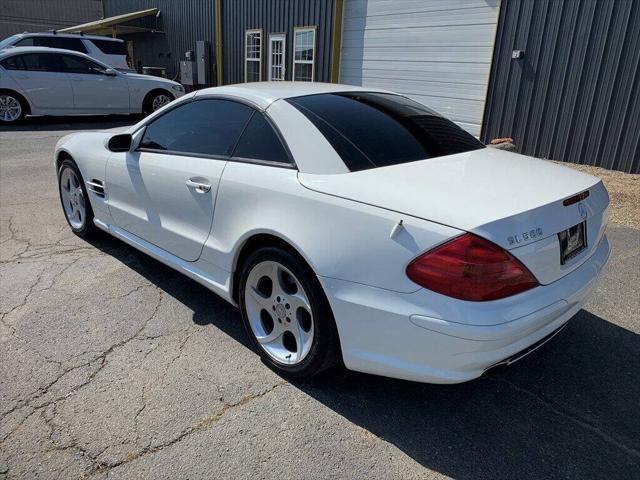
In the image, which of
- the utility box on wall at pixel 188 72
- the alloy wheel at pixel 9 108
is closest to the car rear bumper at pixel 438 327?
the alloy wheel at pixel 9 108

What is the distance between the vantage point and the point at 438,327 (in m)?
2.03

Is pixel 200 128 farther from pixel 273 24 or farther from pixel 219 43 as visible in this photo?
pixel 219 43

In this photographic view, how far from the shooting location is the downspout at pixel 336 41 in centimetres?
1248

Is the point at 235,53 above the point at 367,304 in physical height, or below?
above

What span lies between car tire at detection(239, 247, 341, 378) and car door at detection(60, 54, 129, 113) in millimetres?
11019

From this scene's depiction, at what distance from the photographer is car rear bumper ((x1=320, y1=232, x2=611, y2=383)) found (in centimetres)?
202

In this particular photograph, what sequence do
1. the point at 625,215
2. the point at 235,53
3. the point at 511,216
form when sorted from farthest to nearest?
1. the point at 235,53
2. the point at 625,215
3. the point at 511,216

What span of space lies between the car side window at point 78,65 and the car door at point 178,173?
9.43 m

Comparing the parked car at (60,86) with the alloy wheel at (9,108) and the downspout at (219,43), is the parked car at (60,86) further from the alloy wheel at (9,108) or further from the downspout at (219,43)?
the downspout at (219,43)

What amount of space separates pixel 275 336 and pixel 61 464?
118 cm

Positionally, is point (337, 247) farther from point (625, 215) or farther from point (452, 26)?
point (452, 26)

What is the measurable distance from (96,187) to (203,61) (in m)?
15.2

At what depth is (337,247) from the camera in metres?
2.29

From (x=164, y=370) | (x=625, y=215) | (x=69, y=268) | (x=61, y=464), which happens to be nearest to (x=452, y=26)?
(x=625, y=215)
